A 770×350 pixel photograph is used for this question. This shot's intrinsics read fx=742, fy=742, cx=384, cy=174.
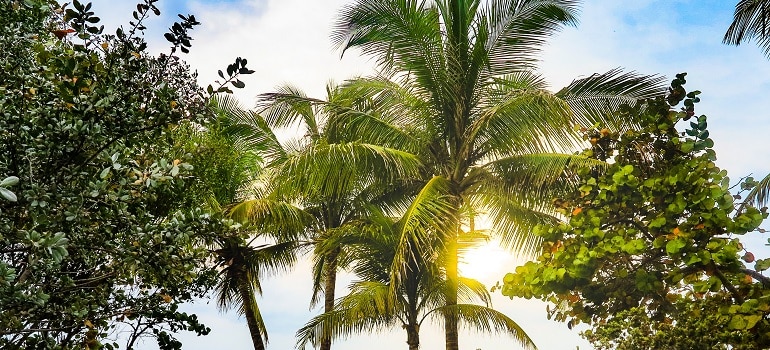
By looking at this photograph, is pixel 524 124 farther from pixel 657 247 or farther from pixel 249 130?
pixel 249 130

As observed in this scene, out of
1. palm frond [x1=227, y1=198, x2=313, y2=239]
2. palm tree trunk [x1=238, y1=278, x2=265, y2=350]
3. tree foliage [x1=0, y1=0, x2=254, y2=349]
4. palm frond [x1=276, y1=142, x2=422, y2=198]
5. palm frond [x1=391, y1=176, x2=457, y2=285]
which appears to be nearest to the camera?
tree foliage [x1=0, y1=0, x2=254, y2=349]

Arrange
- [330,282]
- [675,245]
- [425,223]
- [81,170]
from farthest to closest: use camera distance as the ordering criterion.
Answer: [330,282], [425,223], [675,245], [81,170]

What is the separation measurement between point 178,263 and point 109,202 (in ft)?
1.85

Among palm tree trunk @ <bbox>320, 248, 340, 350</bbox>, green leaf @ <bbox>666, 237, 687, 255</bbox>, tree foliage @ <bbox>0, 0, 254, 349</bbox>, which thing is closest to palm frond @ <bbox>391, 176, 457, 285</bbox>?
palm tree trunk @ <bbox>320, 248, 340, 350</bbox>

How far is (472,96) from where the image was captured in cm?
1218

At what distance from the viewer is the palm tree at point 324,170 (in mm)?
11500

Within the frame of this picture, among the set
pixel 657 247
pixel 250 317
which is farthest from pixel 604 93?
pixel 250 317

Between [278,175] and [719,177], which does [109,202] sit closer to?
[719,177]

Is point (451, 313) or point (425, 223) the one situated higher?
point (425, 223)

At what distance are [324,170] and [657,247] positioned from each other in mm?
6049

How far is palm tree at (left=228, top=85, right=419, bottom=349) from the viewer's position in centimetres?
1150

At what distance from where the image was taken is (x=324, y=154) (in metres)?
11.4

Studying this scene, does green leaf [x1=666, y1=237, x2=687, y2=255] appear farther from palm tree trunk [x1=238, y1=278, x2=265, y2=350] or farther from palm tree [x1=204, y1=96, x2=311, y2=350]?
palm tree trunk [x1=238, y1=278, x2=265, y2=350]

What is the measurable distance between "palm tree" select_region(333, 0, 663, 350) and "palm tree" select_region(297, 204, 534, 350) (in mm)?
294
